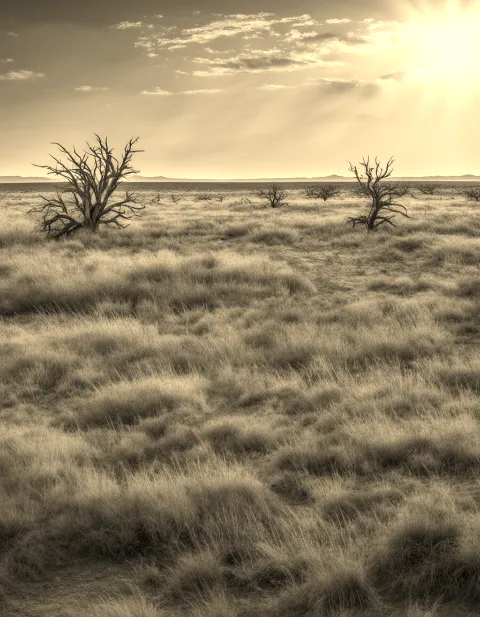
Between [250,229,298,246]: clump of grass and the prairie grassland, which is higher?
[250,229,298,246]: clump of grass

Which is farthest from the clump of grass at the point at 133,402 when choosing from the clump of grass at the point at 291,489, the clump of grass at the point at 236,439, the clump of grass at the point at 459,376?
the clump of grass at the point at 459,376

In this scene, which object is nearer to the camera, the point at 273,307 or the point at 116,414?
the point at 116,414

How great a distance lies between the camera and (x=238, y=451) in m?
5.94

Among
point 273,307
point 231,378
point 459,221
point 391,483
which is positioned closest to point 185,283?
point 273,307

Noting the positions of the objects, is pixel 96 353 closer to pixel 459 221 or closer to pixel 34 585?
pixel 34 585

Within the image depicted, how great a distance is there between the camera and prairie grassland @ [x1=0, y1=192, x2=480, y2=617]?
387 cm

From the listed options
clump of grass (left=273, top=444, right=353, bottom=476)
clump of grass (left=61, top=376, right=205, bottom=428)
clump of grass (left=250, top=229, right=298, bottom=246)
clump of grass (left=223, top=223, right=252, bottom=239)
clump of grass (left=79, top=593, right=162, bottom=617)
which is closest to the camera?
clump of grass (left=79, top=593, right=162, bottom=617)

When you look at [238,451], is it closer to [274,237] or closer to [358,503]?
[358,503]

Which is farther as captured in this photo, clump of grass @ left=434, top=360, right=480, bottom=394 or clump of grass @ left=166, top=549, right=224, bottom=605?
clump of grass @ left=434, top=360, right=480, bottom=394

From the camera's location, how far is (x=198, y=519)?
4.55 m

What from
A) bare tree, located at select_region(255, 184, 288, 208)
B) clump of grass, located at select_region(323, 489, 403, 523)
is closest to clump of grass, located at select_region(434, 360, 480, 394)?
clump of grass, located at select_region(323, 489, 403, 523)

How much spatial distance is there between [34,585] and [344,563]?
1963 mm

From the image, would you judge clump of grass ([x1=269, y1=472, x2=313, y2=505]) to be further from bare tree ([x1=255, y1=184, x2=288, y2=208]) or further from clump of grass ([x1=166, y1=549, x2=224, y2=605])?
bare tree ([x1=255, y1=184, x2=288, y2=208])

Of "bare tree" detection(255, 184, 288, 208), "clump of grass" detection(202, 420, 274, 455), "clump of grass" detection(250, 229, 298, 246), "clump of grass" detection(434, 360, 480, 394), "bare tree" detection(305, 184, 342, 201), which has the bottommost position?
"clump of grass" detection(202, 420, 274, 455)
